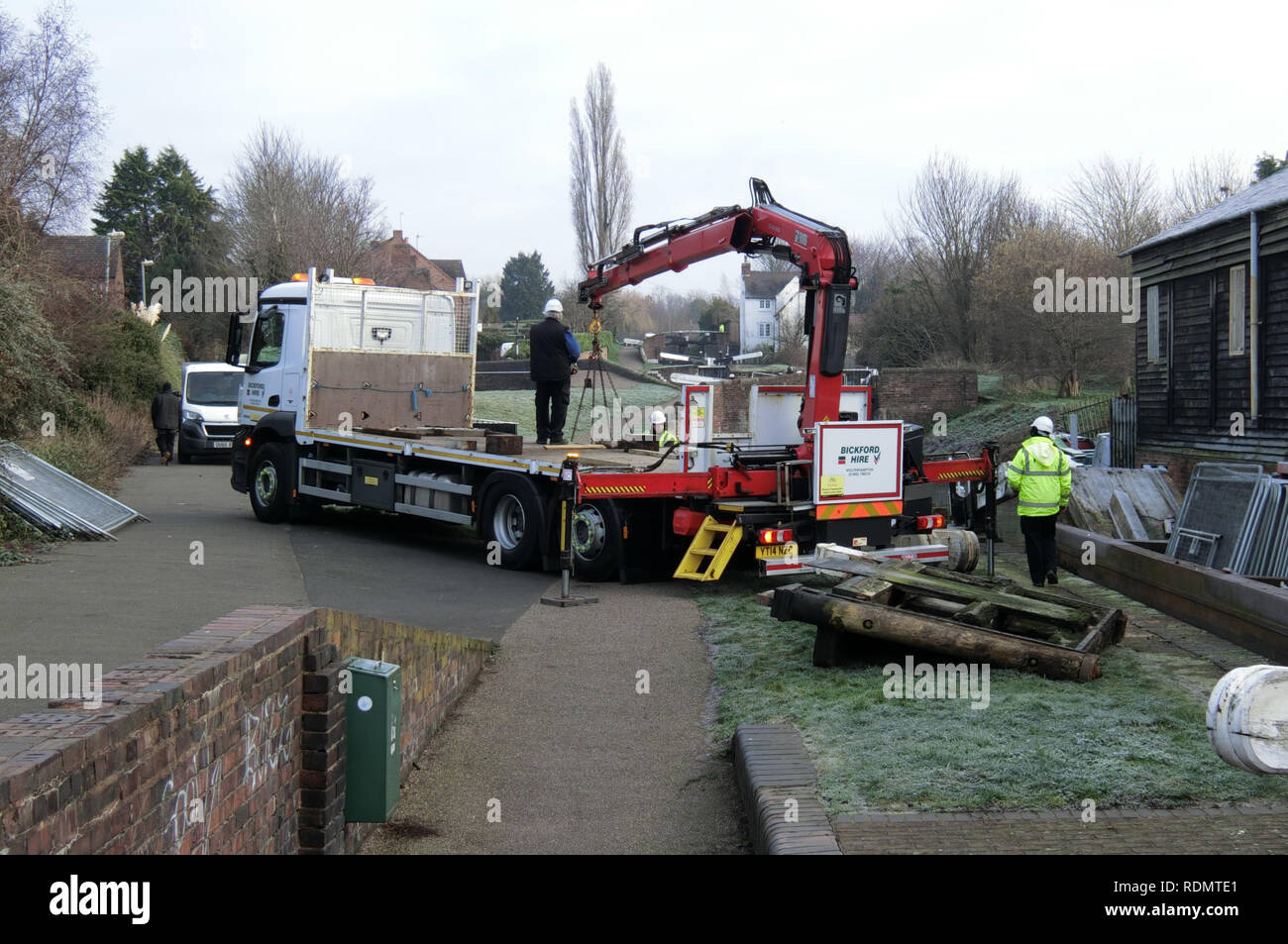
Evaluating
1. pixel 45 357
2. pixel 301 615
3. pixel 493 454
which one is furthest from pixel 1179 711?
pixel 45 357

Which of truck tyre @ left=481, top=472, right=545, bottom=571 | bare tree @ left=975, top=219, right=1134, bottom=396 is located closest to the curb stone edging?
truck tyre @ left=481, top=472, right=545, bottom=571

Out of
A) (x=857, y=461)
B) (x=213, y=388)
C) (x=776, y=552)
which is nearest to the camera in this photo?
(x=776, y=552)

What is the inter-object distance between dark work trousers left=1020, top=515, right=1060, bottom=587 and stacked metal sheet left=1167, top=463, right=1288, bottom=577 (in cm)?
156

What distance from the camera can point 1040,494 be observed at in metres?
12.0

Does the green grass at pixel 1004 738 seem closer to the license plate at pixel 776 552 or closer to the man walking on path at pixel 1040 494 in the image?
the license plate at pixel 776 552

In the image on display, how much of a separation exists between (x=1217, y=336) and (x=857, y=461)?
438 inches

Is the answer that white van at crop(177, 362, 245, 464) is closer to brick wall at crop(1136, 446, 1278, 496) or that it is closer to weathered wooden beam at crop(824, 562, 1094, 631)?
brick wall at crop(1136, 446, 1278, 496)

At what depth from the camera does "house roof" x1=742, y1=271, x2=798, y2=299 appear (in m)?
94.1

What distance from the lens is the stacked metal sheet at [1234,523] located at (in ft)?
36.8

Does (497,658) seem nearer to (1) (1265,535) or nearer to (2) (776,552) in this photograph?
(2) (776,552)

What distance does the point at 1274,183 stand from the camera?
64.2 ft

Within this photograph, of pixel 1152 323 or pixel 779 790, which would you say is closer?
pixel 779 790
